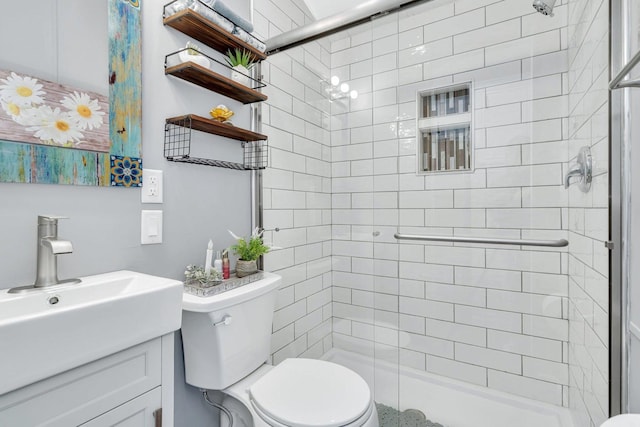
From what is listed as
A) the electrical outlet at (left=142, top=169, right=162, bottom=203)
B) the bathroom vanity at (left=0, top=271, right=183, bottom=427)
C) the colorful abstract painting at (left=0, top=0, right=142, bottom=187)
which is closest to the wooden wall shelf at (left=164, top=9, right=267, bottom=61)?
the colorful abstract painting at (left=0, top=0, right=142, bottom=187)

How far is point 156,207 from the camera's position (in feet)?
4.02

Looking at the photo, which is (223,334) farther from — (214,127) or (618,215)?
(618,215)

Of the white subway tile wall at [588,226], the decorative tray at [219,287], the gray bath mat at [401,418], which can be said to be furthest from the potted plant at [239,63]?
the gray bath mat at [401,418]

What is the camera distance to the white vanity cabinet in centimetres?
67

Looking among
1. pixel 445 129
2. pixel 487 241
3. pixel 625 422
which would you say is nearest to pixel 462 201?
pixel 487 241

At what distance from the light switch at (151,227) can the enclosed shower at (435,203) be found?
0.60 meters

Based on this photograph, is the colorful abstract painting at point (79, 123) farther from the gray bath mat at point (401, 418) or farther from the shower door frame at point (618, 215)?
the gray bath mat at point (401, 418)

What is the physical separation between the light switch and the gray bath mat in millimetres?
1598

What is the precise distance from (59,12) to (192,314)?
41.9 inches

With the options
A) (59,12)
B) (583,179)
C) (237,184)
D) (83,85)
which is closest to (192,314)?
(237,184)

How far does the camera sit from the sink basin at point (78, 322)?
62cm

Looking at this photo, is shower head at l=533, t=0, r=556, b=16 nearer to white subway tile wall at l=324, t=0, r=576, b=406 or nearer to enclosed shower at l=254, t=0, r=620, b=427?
enclosed shower at l=254, t=0, r=620, b=427

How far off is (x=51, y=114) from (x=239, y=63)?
80 centimetres

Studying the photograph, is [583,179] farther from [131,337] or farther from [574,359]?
[131,337]
